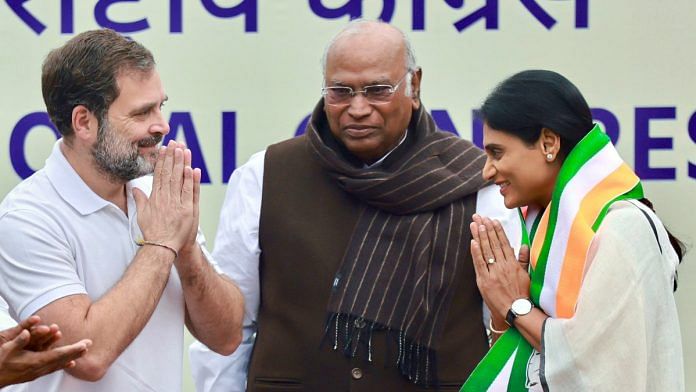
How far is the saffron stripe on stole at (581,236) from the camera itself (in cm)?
→ 276

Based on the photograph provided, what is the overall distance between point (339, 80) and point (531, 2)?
854mm

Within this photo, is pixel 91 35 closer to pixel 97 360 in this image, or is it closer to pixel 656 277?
pixel 97 360

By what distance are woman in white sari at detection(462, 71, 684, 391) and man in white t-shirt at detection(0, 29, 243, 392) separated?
2.25ft

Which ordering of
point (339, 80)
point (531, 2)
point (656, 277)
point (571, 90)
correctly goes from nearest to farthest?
point (656, 277) → point (571, 90) → point (339, 80) → point (531, 2)

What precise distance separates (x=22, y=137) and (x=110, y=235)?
50.5 inches

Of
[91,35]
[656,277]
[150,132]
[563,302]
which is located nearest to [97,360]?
[150,132]

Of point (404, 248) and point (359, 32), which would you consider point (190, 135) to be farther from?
point (404, 248)

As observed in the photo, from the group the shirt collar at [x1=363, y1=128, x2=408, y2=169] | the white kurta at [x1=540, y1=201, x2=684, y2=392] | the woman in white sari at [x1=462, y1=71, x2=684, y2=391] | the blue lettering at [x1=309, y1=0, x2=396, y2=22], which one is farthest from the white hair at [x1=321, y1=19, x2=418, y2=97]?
the white kurta at [x1=540, y1=201, x2=684, y2=392]

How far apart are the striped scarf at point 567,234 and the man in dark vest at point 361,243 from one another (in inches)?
19.2

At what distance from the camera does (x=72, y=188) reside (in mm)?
2910

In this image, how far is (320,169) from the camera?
3.57 m

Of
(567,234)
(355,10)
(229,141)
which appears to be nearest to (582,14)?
(355,10)

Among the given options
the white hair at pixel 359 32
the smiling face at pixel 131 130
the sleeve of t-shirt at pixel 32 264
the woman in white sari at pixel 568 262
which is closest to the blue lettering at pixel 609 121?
the white hair at pixel 359 32

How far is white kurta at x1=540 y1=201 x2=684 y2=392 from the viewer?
2.69m
